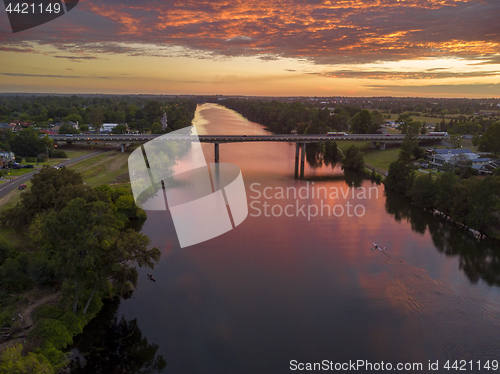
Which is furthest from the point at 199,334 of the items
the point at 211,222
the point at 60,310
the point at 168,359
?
the point at 211,222

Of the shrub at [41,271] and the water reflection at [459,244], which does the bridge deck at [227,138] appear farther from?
the shrub at [41,271]

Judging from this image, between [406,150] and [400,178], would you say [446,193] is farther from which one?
[406,150]


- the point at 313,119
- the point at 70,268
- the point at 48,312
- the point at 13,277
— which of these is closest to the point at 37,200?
the point at 13,277

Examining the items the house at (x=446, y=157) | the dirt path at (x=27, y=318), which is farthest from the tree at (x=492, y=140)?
the dirt path at (x=27, y=318)

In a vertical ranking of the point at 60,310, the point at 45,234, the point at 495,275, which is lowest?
the point at 495,275

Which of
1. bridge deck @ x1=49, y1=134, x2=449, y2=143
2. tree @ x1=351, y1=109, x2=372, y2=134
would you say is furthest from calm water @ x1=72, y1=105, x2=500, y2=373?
tree @ x1=351, y1=109, x2=372, y2=134

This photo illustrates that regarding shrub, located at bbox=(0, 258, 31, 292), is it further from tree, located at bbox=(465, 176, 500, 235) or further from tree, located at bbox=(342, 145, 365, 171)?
tree, located at bbox=(342, 145, 365, 171)

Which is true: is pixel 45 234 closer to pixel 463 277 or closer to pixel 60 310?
pixel 60 310
